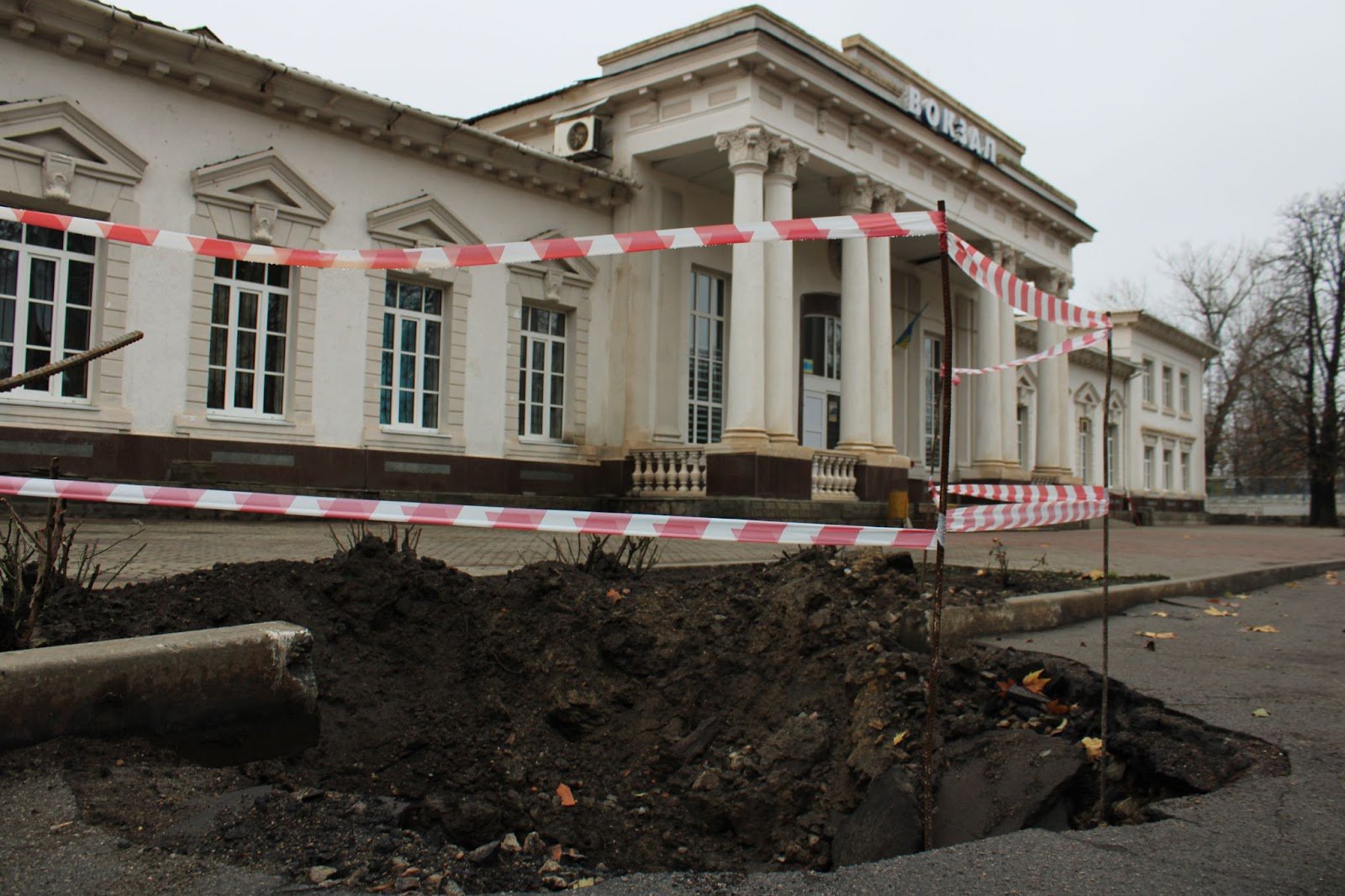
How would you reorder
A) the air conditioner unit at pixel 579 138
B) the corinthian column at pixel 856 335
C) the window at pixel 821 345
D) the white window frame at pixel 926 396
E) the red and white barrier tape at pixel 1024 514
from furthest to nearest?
the white window frame at pixel 926 396, the window at pixel 821 345, the corinthian column at pixel 856 335, the air conditioner unit at pixel 579 138, the red and white barrier tape at pixel 1024 514

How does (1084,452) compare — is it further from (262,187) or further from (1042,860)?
(1042,860)

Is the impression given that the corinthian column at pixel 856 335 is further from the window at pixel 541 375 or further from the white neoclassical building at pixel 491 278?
the window at pixel 541 375

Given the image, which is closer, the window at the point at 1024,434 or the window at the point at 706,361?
the window at the point at 706,361

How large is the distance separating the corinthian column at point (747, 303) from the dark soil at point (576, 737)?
11.5m

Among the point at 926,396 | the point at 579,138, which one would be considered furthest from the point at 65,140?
the point at 926,396

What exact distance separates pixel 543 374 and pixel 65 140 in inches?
317

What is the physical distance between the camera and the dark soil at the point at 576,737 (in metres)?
3.03

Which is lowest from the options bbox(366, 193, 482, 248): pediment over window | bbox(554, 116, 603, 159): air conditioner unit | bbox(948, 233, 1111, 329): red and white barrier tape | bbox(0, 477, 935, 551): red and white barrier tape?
bbox(0, 477, 935, 551): red and white barrier tape

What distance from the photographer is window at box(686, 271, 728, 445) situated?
19703mm

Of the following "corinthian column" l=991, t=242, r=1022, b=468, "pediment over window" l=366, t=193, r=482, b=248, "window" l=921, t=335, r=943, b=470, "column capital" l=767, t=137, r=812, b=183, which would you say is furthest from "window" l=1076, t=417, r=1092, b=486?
"pediment over window" l=366, t=193, r=482, b=248

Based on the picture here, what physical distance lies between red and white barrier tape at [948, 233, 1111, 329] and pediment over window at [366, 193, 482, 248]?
1156cm

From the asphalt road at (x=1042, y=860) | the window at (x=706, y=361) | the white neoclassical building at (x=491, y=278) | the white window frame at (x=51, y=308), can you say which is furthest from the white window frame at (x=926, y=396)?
the asphalt road at (x=1042, y=860)

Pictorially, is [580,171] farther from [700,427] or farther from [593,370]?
[700,427]

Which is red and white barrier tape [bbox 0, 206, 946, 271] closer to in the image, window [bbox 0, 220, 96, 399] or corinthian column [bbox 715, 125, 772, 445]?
window [bbox 0, 220, 96, 399]
